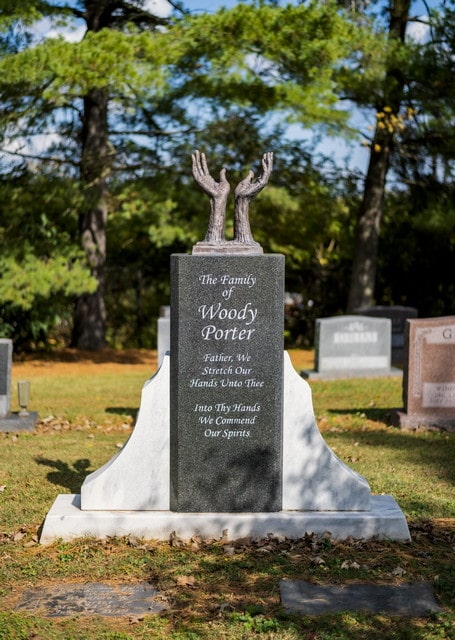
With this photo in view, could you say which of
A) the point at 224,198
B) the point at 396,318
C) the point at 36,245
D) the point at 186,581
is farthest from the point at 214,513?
the point at 36,245

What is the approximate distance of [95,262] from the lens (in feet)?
71.4

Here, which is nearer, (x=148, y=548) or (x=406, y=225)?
(x=148, y=548)

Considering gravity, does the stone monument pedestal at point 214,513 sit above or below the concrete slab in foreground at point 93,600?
above

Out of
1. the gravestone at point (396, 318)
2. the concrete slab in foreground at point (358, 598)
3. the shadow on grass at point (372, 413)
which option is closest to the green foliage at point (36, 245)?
the gravestone at point (396, 318)

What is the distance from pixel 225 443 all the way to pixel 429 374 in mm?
5596

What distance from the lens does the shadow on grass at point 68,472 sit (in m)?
8.66

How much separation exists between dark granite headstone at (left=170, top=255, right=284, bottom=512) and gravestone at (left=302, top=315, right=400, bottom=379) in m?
10.1

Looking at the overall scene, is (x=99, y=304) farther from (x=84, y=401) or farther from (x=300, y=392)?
(x=300, y=392)

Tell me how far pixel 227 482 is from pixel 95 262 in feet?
50.6

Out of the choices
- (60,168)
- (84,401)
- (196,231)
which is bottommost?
(84,401)

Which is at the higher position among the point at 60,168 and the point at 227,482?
→ the point at 60,168

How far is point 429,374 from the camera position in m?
11.8

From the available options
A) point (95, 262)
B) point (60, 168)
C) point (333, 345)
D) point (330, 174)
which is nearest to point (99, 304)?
point (95, 262)

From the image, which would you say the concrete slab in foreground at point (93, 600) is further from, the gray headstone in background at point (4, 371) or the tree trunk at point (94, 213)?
the tree trunk at point (94, 213)
